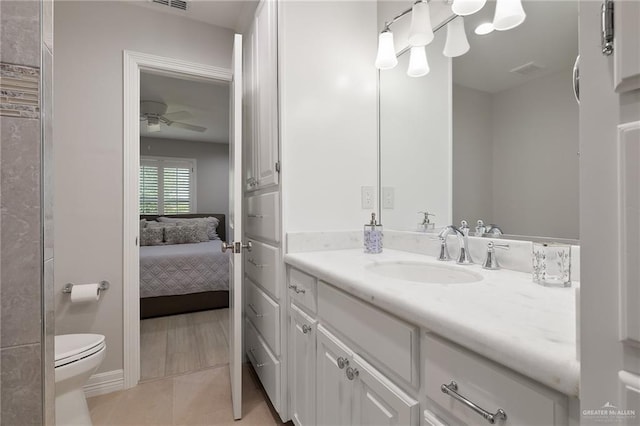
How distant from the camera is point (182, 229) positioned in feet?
15.5

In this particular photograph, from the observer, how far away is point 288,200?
1.48 metres

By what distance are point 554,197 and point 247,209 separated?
1.77 meters

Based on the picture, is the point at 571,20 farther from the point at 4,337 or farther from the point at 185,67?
the point at 185,67

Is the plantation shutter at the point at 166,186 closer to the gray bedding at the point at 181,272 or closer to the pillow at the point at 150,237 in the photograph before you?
the pillow at the point at 150,237

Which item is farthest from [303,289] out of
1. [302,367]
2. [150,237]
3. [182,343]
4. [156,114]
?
[150,237]

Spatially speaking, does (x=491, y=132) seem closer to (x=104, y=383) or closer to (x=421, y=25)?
(x=421, y=25)

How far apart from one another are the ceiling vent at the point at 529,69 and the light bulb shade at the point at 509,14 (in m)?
0.15

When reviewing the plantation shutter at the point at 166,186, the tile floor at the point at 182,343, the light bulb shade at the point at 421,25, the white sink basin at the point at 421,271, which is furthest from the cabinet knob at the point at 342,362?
the plantation shutter at the point at 166,186

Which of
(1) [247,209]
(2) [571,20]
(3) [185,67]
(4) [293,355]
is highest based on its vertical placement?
(3) [185,67]

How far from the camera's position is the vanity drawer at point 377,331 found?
69 cm

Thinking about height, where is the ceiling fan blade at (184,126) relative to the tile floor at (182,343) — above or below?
above

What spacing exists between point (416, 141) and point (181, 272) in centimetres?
289

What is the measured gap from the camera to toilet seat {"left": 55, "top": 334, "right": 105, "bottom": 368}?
1364mm

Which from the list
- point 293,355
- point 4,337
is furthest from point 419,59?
point 4,337
